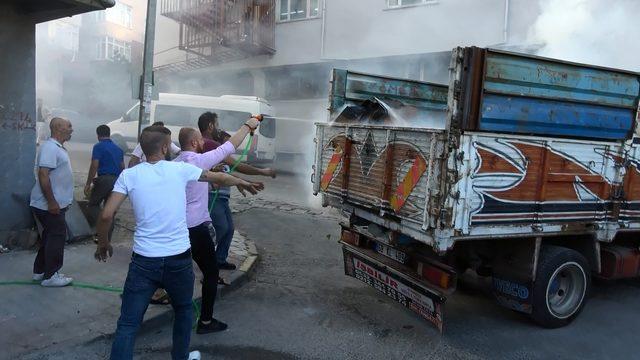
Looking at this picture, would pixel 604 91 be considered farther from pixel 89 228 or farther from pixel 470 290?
pixel 89 228

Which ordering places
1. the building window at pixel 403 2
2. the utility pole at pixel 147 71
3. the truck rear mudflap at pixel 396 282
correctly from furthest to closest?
the building window at pixel 403 2 → the utility pole at pixel 147 71 → the truck rear mudflap at pixel 396 282

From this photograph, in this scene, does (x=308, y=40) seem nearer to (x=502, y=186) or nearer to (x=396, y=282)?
(x=396, y=282)

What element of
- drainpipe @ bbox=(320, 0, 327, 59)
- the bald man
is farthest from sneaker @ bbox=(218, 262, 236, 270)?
drainpipe @ bbox=(320, 0, 327, 59)

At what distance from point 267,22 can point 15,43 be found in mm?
13553

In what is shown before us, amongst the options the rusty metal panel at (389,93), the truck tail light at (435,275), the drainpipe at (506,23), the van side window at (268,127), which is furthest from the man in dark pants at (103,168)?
the drainpipe at (506,23)

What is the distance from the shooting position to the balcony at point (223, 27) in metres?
17.6

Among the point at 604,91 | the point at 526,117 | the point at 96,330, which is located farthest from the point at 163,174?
the point at 604,91

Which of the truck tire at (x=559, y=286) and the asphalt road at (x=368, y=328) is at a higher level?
the truck tire at (x=559, y=286)

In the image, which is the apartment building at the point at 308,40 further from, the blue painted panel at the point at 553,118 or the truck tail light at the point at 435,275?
the truck tail light at the point at 435,275

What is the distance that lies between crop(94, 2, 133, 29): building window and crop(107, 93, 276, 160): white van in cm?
877

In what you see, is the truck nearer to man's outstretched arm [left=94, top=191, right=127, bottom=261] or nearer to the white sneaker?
man's outstretched arm [left=94, top=191, right=127, bottom=261]

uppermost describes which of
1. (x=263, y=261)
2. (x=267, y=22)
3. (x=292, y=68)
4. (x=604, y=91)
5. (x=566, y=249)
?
(x=267, y=22)

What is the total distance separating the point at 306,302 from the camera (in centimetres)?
441

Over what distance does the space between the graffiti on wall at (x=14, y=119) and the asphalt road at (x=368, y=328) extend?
289cm
